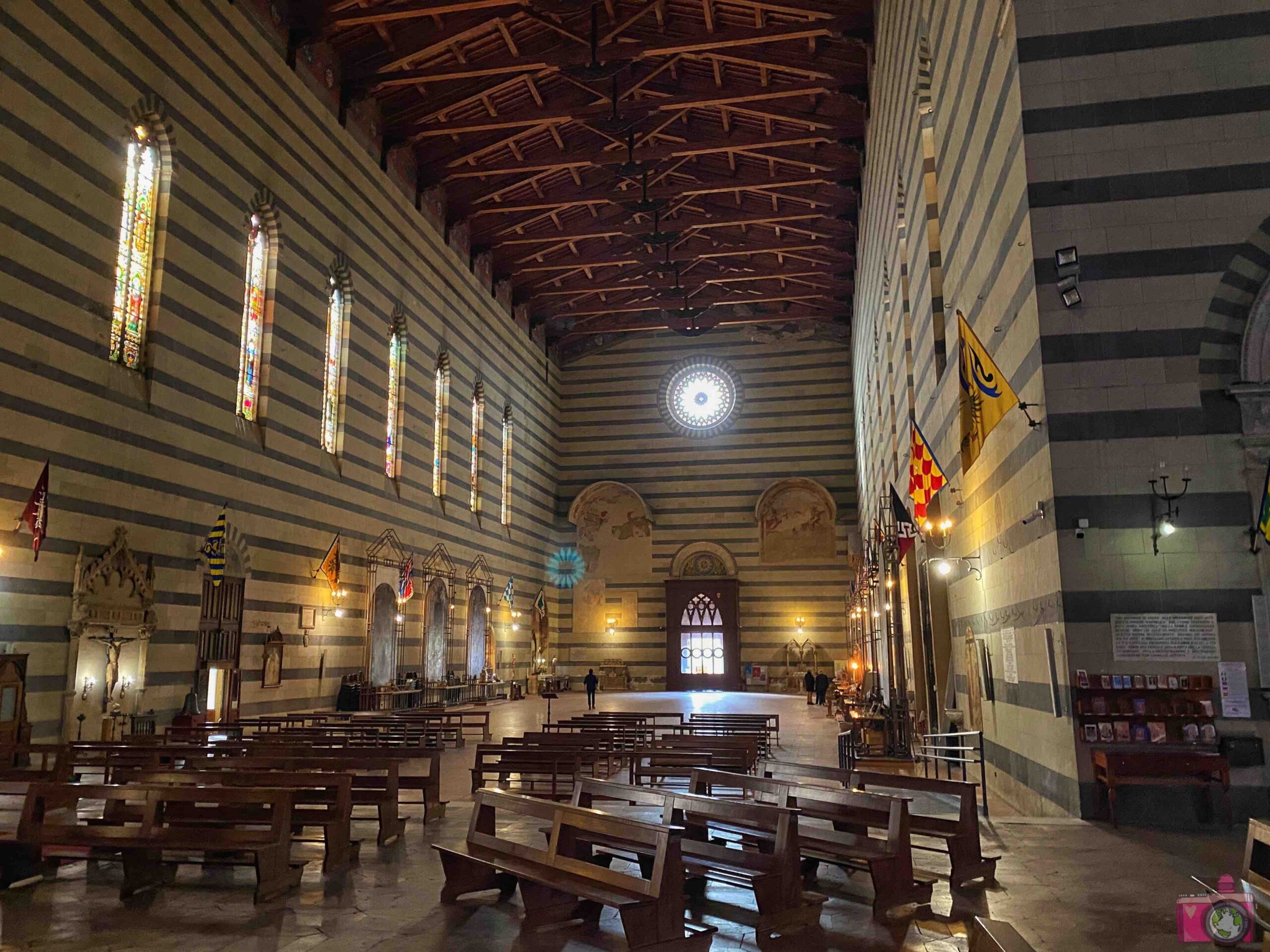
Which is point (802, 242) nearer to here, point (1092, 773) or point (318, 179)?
point (318, 179)

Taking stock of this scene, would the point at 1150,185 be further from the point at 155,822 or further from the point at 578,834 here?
the point at 155,822

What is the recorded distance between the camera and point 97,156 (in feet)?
44.8

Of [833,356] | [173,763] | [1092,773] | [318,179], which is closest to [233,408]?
[318,179]

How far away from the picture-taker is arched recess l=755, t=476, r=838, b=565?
34.0 m

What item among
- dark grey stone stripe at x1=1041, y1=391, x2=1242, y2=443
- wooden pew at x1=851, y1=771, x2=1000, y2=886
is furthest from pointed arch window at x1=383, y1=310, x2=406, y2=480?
wooden pew at x1=851, y1=771, x2=1000, y2=886

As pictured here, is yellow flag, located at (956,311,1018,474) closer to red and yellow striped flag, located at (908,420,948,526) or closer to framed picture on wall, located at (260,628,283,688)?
red and yellow striped flag, located at (908,420,948,526)

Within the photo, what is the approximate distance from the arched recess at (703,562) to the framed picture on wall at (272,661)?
18837mm

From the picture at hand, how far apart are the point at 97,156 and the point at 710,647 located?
83.3 ft

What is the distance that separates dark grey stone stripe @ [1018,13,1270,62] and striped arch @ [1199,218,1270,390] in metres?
1.87

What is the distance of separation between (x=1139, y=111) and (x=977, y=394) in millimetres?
2993

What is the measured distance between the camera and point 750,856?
17.0 feet

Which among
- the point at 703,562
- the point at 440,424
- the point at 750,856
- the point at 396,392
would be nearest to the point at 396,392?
the point at 396,392

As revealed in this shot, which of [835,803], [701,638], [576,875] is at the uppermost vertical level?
[701,638]

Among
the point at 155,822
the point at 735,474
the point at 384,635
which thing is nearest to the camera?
the point at 155,822
